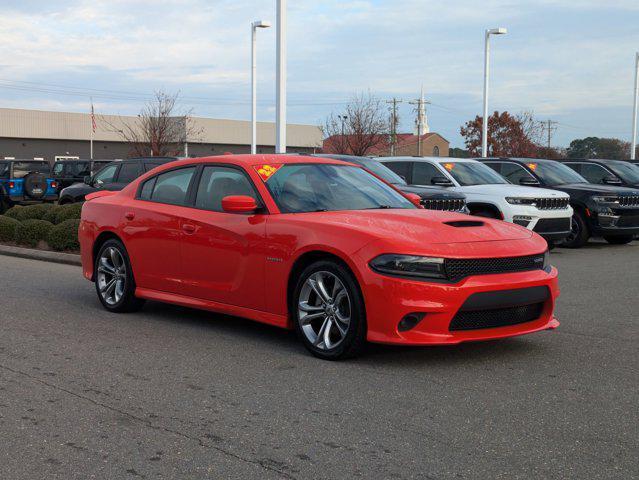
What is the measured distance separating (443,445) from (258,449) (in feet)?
3.19

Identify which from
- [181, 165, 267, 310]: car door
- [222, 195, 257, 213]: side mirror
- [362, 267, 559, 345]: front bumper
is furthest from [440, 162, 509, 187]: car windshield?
[362, 267, 559, 345]: front bumper

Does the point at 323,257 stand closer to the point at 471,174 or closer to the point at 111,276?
the point at 111,276

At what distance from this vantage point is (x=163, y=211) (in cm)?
783

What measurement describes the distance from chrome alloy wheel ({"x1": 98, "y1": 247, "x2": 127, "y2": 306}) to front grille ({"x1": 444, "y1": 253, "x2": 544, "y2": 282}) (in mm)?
3851

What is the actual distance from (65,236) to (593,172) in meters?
12.3

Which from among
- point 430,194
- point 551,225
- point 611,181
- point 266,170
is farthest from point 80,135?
point 266,170

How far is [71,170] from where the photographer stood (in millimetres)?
30719

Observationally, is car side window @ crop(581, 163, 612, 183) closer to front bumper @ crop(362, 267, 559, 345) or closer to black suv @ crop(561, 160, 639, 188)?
black suv @ crop(561, 160, 639, 188)

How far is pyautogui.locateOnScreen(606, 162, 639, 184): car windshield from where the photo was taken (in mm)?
19380

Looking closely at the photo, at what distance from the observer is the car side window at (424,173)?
15449 mm

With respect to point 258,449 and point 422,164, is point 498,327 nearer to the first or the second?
point 258,449

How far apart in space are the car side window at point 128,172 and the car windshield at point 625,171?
440 inches

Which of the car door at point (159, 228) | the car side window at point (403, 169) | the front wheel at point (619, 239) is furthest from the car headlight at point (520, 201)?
the car door at point (159, 228)

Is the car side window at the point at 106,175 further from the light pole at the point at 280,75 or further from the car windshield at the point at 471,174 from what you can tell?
the car windshield at the point at 471,174
